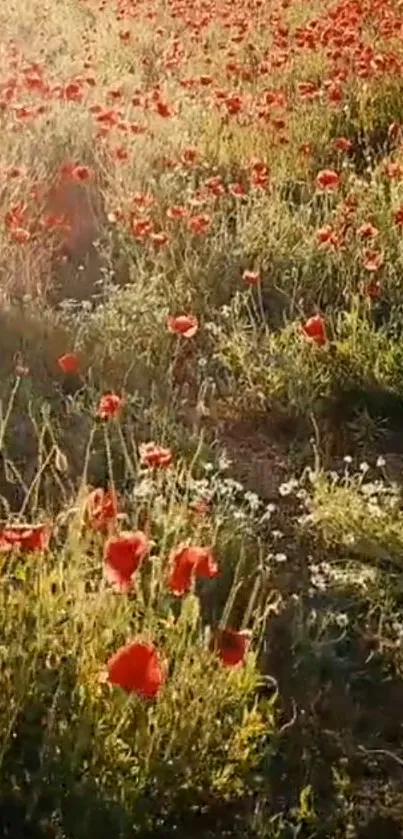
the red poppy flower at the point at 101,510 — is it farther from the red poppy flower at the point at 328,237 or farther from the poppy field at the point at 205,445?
the red poppy flower at the point at 328,237

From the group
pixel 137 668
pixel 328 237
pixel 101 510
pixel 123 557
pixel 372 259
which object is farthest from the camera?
pixel 372 259

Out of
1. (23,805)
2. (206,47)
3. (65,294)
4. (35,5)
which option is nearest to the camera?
(23,805)

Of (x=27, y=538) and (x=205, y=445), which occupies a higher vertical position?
(x=27, y=538)

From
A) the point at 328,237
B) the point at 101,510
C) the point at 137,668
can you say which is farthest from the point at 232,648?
the point at 328,237

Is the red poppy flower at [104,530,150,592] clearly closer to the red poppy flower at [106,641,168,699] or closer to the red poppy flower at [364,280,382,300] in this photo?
the red poppy flower at [106,641,168,699]

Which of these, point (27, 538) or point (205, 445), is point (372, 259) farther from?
point (27, 538)

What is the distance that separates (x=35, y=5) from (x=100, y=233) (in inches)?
202

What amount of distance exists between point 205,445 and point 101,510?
3.95ft

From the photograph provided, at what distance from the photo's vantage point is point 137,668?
6.21ft

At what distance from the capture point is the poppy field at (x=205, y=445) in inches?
86.2

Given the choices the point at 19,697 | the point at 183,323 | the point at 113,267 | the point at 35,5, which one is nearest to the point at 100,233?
the point at 113,267

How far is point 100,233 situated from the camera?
480 cm

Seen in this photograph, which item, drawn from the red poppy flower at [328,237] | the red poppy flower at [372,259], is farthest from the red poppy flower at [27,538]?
the red poppy flower at [328,237]

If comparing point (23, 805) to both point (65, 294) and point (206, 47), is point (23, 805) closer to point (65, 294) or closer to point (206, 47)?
point (65, 294)
